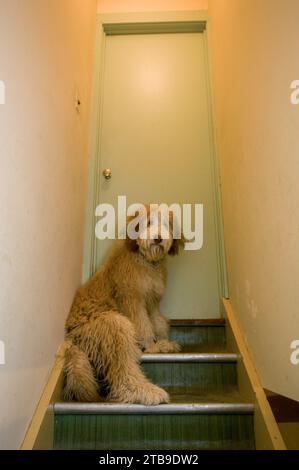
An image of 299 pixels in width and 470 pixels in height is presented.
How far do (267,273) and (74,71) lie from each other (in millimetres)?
1545

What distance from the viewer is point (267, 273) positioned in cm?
125

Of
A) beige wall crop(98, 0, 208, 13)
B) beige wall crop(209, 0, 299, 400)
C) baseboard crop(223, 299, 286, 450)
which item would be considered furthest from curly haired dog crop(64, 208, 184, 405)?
beige wall crop(98, 0, 208, 13)

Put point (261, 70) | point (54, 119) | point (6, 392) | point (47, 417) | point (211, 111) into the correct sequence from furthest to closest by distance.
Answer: point (211, 111) → point (54, 119) → point (261, 70) → point (47, 417) → point (6, 392)

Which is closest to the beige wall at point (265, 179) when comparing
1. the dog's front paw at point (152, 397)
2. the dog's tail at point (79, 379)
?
the dog's front paw at point (152, 397)

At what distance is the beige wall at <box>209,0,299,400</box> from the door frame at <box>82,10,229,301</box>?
0.28 meters

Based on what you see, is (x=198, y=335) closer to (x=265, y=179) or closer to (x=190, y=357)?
(x=190, y=357)

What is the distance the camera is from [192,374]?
1539 millimetres

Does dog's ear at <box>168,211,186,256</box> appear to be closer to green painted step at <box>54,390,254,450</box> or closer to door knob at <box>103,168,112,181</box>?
door knob at <box>103,168,112,181</box>

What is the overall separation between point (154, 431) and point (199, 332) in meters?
0.73

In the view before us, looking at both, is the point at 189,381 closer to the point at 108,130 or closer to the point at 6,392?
the point at 6,392

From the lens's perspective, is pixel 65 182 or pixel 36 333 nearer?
pixel 36 333

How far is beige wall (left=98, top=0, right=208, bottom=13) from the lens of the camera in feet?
8.61

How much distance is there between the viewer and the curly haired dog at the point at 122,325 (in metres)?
1.32
